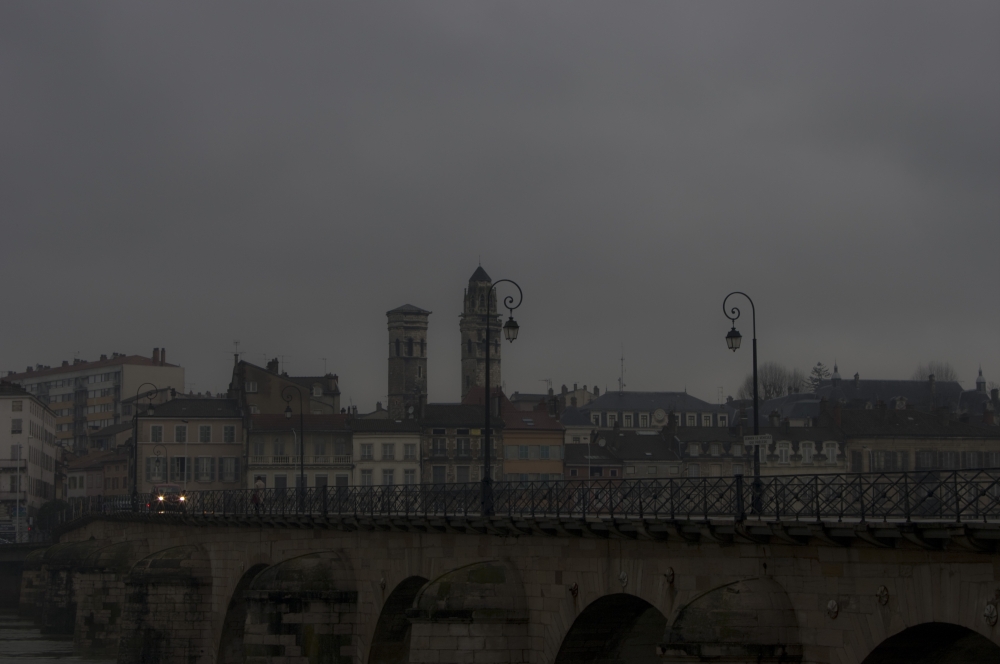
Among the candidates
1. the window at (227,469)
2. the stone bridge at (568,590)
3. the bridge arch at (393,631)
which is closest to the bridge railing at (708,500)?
the stone bridge at (568,590)

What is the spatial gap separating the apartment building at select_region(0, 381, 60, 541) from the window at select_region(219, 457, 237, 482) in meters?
20.8

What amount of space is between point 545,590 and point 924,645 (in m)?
10.6

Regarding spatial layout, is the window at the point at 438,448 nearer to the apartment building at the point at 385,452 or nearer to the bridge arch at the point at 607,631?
the apartment building at the point at 385,452

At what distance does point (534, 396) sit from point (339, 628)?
516ft

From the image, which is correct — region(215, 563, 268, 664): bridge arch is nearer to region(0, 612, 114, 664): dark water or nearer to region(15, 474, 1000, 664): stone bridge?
region(15, 474, 1000, 664): stone bridge

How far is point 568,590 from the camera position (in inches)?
1288

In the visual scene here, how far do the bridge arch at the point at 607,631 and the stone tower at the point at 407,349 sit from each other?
122 metres

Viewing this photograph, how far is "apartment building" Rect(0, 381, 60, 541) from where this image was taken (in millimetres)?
131750

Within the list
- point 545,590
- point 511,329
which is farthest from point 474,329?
point 545,590

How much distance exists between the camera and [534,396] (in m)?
200

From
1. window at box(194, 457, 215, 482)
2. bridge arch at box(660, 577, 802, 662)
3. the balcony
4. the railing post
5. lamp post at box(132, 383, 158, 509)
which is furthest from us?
window at box(194, 457, 215, 482)

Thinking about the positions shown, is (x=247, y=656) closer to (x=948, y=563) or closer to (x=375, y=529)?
(x=375, y=529)

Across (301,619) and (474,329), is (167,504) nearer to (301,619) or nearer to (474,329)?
(301,619)

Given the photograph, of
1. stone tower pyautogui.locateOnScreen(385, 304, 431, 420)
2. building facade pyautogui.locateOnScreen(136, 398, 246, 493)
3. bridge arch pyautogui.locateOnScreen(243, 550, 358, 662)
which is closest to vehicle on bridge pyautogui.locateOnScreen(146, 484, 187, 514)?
bridge arch pyautogui.locateOnScreen(243, 550, 358, 662)
